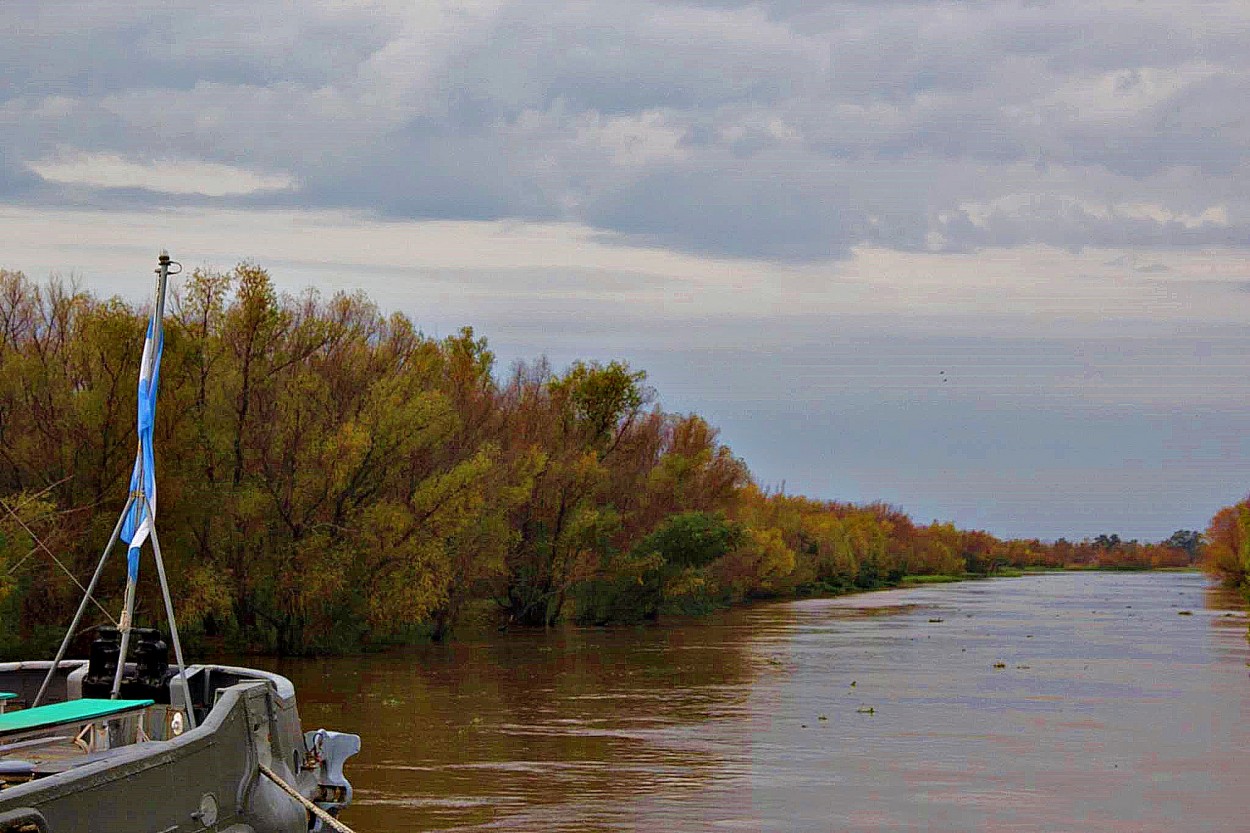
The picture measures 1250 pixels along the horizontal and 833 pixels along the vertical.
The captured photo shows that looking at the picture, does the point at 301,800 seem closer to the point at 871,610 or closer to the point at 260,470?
the point at 260,470

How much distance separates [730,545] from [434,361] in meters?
16.7

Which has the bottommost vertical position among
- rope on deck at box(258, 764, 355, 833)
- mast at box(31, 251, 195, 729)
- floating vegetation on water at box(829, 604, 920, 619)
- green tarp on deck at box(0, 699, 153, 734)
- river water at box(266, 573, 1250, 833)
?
river water at box(266, 573, 1250, 833)

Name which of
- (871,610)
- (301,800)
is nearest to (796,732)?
(301,800)

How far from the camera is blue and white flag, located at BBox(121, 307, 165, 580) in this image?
14.1 metres

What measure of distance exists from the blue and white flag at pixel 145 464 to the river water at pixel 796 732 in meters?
4.87

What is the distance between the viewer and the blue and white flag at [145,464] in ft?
46.1

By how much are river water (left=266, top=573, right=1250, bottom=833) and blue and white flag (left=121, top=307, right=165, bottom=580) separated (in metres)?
4.87

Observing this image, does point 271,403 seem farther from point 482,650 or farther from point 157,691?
point 157,691

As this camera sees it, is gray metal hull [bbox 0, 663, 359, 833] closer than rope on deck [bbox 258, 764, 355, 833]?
Yes

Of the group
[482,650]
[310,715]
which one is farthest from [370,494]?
[310,715]

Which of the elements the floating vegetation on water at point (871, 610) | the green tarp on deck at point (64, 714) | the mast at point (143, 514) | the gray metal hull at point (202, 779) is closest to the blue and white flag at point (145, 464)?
the mast at point (143, 514)

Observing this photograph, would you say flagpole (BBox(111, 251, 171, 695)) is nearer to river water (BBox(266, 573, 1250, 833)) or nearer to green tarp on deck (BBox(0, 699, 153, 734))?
green tarp on deck (BBox(0, 699, 153, 734))

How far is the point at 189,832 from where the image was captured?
11234mm

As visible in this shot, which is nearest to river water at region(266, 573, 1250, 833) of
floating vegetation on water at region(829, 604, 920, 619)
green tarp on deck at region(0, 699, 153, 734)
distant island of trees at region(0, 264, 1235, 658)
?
distant island of trees at region(0, 264, 1235, 658)
